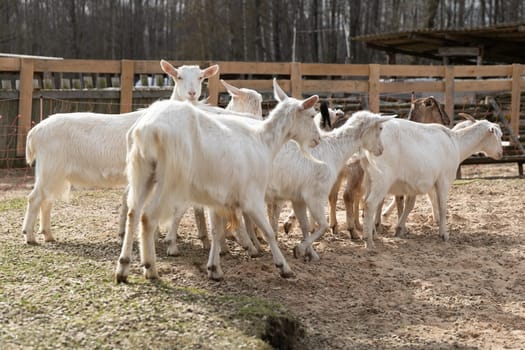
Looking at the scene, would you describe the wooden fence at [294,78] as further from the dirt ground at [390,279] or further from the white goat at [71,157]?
the white goat at [71,157]

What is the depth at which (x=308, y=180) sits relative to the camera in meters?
7.66

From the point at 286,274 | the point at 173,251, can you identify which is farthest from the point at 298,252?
the point at 173,251

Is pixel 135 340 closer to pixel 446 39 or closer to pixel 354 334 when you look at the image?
pixel 354 334

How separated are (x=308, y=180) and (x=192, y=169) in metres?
2.08

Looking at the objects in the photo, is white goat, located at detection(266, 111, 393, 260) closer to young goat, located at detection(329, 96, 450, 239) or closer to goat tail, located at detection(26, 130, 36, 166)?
young goat, located at detection(329, 96, 450, 239)

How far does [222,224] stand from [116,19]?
3031 cm

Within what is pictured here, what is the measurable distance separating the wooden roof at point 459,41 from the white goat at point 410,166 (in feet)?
37.0

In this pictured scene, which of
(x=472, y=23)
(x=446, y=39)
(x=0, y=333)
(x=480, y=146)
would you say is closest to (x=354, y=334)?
(x=0, y=333)

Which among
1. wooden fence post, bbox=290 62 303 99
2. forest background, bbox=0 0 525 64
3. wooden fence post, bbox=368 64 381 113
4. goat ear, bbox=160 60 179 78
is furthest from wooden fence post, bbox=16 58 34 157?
forest background, bbox=0 0 525 64

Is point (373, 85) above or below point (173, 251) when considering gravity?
above

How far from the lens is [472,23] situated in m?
37.3

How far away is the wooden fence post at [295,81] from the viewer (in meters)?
14.3

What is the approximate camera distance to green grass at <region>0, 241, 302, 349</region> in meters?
4.59

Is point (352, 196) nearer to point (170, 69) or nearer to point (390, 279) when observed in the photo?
point (390, 279)
